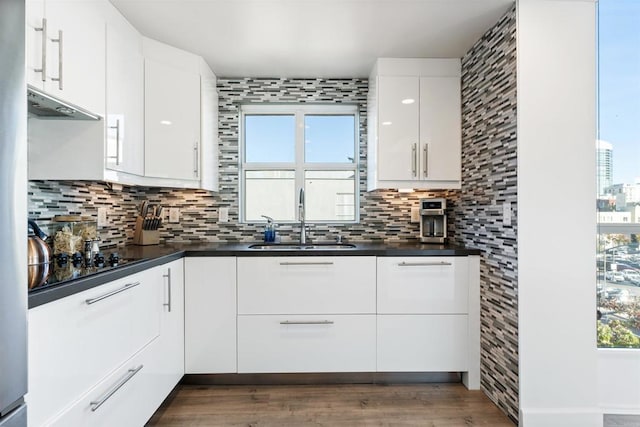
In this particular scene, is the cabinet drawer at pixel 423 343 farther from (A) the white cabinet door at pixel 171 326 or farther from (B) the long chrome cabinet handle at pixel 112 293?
(B) the long chrome cabinet handle at pixel 112 293

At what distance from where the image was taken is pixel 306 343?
A: 231 cm

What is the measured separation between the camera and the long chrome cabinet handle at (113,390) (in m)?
1.37

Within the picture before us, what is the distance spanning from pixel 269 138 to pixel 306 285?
54.5 inches

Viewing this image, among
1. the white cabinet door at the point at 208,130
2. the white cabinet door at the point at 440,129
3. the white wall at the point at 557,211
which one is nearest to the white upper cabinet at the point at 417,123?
the white cabinet door at the point at 440,129

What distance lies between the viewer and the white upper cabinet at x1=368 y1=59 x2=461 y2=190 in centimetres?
261

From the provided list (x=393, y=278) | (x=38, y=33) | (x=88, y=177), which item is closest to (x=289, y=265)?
(x=393, y=278)

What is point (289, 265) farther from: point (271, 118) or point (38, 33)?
point (38, 33)

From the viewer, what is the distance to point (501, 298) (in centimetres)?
208

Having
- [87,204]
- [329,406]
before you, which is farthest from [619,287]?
[87,204]

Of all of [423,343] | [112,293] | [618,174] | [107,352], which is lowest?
[423,343]

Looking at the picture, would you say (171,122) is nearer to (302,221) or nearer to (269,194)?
(269,194)

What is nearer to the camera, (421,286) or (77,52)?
(77,52)

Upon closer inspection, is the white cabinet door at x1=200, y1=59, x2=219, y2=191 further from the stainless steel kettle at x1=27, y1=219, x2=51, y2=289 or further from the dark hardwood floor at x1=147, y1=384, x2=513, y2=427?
the dark hardwood floor at x1=147, y1=384, x2=513, y2=427

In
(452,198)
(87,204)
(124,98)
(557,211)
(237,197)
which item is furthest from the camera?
A: (237,197)
